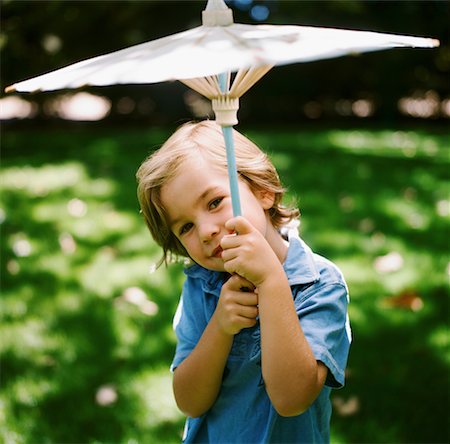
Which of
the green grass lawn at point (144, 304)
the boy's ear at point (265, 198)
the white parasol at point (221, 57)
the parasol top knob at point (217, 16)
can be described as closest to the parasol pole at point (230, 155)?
the white parasol at point (221, 57)

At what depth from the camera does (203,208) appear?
1.53 m

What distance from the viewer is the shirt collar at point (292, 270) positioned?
1.57m

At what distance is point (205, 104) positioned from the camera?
11.9 metres

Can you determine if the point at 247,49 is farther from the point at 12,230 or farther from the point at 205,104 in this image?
the point at 205,104

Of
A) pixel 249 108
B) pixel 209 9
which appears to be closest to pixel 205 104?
pixel 249 108

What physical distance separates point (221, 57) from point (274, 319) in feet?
1.89

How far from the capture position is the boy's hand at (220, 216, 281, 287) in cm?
139

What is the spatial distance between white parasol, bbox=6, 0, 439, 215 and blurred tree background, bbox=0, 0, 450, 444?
619 millimetres

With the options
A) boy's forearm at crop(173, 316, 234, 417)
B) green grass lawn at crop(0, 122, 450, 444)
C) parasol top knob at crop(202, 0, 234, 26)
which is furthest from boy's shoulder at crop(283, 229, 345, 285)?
parasol top knob at crop(202, 0, 234, 26)

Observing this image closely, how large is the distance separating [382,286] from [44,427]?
1808 millimetres

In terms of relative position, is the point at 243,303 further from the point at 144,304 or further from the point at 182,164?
the point at 144,304

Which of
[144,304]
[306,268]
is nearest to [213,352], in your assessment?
[306,268]

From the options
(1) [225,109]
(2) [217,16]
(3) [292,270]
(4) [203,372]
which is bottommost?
(4) [203,372]

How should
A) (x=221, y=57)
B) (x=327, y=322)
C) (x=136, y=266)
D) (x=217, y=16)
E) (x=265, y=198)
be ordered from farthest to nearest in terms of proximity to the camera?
(x=136, y=266) → (x=265, y=198) → (x=327, y=322) → (x=217, y=16) → (x=221, y=57)
